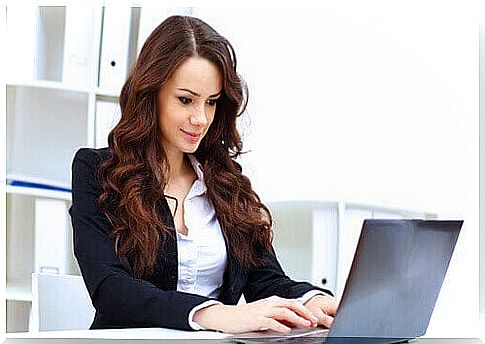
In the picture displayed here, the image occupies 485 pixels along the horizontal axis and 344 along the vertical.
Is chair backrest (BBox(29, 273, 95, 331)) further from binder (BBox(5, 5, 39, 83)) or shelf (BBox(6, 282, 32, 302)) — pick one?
binder (BBox(5, 5, 39, 83))

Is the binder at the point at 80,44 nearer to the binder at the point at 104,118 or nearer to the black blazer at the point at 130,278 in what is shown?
the binder at the point at 104,118

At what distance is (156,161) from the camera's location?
128 centimetres

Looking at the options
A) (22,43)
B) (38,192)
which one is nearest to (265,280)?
(38,192)

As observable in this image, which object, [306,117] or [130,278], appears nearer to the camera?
[130,278]

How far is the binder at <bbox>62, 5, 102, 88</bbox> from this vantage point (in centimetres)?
157

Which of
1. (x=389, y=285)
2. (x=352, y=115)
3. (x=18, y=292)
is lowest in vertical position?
(x=18, y=292)

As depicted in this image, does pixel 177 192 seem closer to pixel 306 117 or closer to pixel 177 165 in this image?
pixel 177 165

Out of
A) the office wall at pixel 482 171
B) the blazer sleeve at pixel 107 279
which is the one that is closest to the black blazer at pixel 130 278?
the blazer sleeve at pixel 107 279

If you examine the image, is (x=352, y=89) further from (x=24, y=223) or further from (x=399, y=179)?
(x=24, y=223)

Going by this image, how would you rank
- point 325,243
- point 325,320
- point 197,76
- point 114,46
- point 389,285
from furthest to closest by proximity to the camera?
point 325,243, point 114,46, point 197,76, point 325,320, point 389,285

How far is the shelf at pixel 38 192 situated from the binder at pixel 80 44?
21 cm

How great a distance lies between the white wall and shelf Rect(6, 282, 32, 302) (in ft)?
1.52

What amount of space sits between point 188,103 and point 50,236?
0.48 meters

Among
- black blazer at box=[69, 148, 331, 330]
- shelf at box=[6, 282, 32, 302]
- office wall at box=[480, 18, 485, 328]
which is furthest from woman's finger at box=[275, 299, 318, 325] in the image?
shelf at box=[6, 282, 32, 302]
